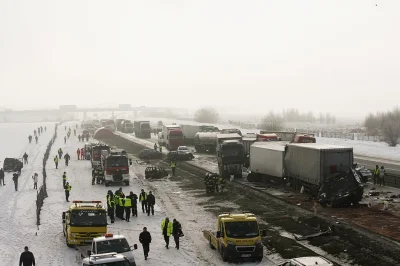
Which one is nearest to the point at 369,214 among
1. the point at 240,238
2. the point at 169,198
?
the point at 240,238

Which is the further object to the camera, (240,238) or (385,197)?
(385,197)

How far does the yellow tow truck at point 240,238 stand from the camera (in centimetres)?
2072

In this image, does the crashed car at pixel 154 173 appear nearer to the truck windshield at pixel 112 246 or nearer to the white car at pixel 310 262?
the truck windshield at pixel 112 246

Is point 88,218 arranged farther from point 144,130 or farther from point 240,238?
point 144,130

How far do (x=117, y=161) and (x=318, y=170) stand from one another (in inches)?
706

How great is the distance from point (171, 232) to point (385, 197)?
17972mm

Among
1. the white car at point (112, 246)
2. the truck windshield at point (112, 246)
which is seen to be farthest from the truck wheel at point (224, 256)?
the truck windshield at point (112, 246)

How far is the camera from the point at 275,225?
27844 mm

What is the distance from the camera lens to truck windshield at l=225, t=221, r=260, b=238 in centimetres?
2100

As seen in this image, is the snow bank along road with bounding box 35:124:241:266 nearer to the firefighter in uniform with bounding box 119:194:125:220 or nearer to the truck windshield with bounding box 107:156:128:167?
the firefighter in uniform with bounding box 119:194:125:220

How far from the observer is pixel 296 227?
27.1 metres

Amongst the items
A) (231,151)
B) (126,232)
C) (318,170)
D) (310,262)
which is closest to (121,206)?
(126,232)

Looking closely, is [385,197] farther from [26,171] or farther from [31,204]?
[26,171]

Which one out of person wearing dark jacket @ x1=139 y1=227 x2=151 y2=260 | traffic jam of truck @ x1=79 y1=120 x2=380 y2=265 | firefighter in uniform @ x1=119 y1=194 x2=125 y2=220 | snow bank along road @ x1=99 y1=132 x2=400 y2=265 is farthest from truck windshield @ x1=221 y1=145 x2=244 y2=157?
person wearing dark jacket @ x1=139 y1=227 x2=151 y2=260
